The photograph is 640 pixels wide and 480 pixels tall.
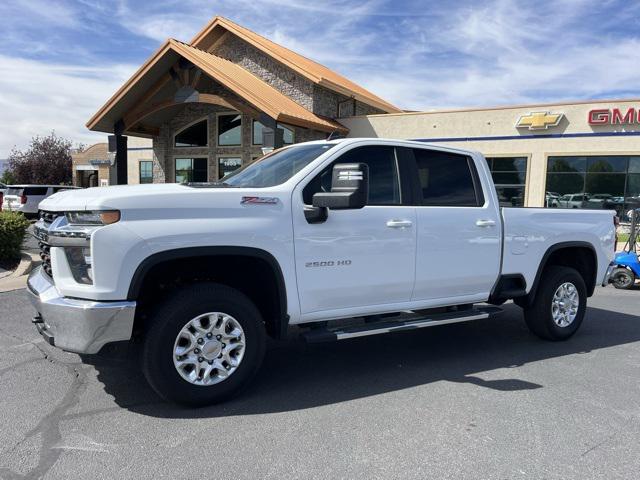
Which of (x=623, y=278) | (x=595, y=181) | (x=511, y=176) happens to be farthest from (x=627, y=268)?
(x=511, y=176)

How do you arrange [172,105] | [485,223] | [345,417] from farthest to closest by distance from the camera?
[172,105] → [485,223] → [345,417]

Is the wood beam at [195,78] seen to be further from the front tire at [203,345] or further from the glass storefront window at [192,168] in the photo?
the front tire at [203,345]

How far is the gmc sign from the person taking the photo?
18109mm

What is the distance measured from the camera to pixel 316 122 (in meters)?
19.5

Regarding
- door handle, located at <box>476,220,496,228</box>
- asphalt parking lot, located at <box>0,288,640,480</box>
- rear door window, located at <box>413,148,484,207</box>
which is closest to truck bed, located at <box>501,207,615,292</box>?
door handle, located at <box>476,220,496,228</box>

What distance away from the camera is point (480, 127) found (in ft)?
66.8

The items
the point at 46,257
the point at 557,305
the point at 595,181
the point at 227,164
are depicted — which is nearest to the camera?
the point at 46,257

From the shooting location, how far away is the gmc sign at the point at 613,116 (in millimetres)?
18109

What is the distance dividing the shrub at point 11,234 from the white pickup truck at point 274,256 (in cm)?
600

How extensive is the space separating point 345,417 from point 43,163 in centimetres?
4730

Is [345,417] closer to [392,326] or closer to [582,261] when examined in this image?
[392,326]

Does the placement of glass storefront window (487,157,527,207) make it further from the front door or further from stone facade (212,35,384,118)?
the front door

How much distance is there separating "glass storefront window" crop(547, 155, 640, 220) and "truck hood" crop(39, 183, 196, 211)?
730 inches

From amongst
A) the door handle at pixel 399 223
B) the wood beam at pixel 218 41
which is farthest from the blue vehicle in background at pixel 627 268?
the wood beam at pixel 218 41
